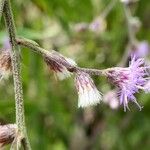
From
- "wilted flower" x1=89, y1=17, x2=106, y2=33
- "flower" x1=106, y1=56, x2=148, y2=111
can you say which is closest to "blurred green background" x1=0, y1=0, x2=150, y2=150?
"wilted flower" x1=89, y1=17, x2=106, y2=33

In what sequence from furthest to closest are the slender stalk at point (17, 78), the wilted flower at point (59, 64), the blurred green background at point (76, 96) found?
the blurred green background at point (76, 96) < the wilted flower at point (59, 64) < the slender stalk at point (17, 78)

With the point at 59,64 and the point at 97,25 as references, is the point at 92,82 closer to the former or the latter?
the point at 59,64

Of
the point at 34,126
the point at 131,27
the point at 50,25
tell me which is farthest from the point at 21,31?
the point at 50,25

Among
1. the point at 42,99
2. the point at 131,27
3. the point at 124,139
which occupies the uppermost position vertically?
the point at 131,27

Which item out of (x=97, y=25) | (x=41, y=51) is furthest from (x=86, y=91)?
(x=97, y=25)

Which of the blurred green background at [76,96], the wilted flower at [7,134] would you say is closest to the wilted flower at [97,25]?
the blurred green background at [76,96]

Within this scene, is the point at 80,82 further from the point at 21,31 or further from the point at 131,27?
the point at 131,27

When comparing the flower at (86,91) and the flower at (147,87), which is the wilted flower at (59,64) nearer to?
the flower at (86,91)
